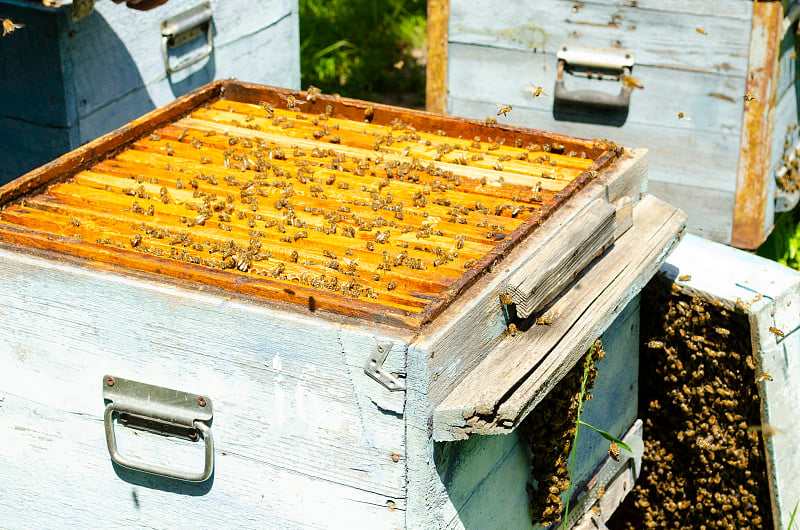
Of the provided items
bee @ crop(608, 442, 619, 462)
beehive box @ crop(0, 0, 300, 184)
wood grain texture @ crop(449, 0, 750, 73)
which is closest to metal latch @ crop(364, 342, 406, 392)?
bee @ crop(608, 442, 619, 462)

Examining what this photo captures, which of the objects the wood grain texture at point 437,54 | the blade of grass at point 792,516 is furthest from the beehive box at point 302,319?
the wood grain texture at point 437,54

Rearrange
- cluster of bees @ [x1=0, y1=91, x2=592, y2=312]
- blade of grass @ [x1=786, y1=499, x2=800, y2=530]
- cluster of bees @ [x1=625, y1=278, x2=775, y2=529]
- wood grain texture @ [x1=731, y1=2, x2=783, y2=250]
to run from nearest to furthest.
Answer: cluster of bees @ [x1=0, y1=91, x2=592, y2=312] < blade of grass @ [x1=786, y1=499, x2=800, y2=530] < cluster of bees @ [x1=625, y1=278, x2=775, y2=529] < wood grain texture @ [x1=731, y1=2, x2=783, y2=250]

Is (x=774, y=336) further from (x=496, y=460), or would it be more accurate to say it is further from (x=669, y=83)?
(x=669, y=83)

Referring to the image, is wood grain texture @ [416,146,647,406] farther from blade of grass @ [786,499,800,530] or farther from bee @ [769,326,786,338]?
blade of grass @ [786,499,800,530]

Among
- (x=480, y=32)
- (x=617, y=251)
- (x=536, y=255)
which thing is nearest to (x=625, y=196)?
(x=617, y=251)

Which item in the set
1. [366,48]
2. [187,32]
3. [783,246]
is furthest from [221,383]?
[366,48]

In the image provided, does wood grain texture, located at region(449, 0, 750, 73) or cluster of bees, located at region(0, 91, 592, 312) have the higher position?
wood grain texture, located at region(449, 0, 750, 73)

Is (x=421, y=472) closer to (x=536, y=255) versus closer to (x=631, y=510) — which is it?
(x=536, y=255)

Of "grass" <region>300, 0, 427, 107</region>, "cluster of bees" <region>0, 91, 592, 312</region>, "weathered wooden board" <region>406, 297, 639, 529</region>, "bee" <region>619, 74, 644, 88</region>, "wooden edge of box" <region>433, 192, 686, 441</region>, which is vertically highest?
Result: "cluster of bees" <region>0, 91, 592, 312</region>
